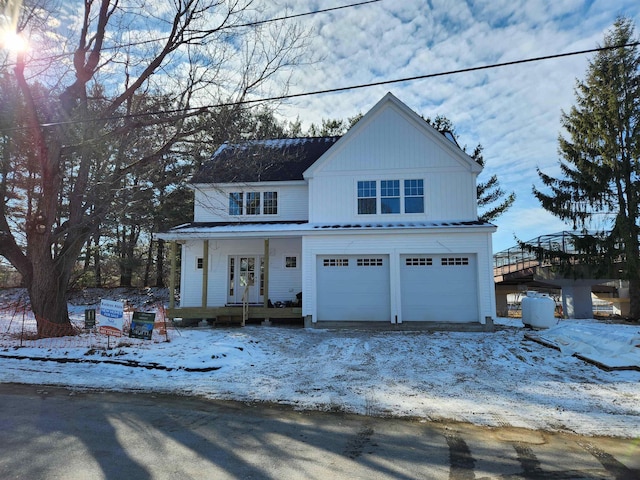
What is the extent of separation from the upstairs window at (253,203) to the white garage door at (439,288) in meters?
6.70

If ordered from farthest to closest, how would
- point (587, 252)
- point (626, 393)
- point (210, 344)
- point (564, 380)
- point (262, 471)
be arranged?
point (587, 252) → point (210, 344) → point (564, 380) → point (626, 393) → point (262, 471)

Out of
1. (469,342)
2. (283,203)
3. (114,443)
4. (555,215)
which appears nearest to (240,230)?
(283,203)

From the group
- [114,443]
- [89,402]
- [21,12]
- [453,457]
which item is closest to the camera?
[453,457]

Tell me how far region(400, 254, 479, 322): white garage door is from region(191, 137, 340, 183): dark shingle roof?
20.7 ft

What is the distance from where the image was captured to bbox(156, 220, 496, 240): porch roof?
1438cm

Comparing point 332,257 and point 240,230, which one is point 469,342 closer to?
point 332,257

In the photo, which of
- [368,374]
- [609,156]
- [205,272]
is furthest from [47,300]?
[609,156]

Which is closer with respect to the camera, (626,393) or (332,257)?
(626,393)

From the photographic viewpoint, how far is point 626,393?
259 inches

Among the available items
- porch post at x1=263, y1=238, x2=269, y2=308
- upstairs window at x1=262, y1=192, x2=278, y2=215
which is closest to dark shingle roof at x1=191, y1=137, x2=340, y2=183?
upstairs window at x1=262, y1=192, x2=278, y2=215

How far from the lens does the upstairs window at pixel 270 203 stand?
1752 centimetres

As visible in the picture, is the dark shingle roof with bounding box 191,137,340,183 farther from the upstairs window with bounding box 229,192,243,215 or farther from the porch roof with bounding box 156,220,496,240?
the porch roof with bounding box 156,220,496,240

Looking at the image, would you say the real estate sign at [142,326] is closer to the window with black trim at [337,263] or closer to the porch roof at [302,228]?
the porch roof at [302,228]

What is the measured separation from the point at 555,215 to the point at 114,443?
21.4 metres
